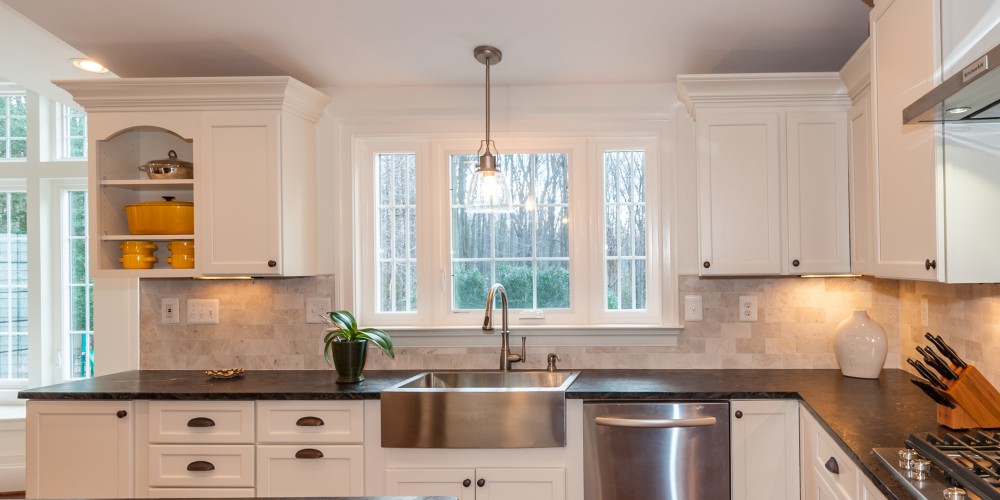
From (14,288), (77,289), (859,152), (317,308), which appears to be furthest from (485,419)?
(14,288)

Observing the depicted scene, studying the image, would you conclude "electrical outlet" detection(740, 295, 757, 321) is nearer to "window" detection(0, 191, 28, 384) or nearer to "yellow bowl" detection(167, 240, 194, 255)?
"yellow bowl" detection(167, 240, 194, 255)

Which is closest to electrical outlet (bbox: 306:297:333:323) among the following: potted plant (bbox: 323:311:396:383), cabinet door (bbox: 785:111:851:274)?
potted plant (bbox: 323:311:396:383)

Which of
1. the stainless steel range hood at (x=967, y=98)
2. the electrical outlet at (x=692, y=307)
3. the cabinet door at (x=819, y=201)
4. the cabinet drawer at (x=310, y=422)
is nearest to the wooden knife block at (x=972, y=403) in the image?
the stainless steel range hood at (x=967, y=98)

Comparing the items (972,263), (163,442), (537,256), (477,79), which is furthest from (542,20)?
(163,442)

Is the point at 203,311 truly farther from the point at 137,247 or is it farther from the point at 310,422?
the point at 310,422

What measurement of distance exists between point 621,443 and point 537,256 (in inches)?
40.4

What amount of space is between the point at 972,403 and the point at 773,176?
1184mm

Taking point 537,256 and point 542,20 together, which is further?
point 537,256

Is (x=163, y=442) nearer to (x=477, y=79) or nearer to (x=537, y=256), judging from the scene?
(x=537, y=256)

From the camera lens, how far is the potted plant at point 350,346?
2656 millimetres

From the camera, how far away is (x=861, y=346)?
2.64 meters

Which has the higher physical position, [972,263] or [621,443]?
[972,263]

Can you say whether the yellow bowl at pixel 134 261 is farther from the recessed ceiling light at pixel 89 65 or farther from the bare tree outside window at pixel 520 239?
the bare tree outside window at pixel 520 239

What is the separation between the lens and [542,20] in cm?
233
